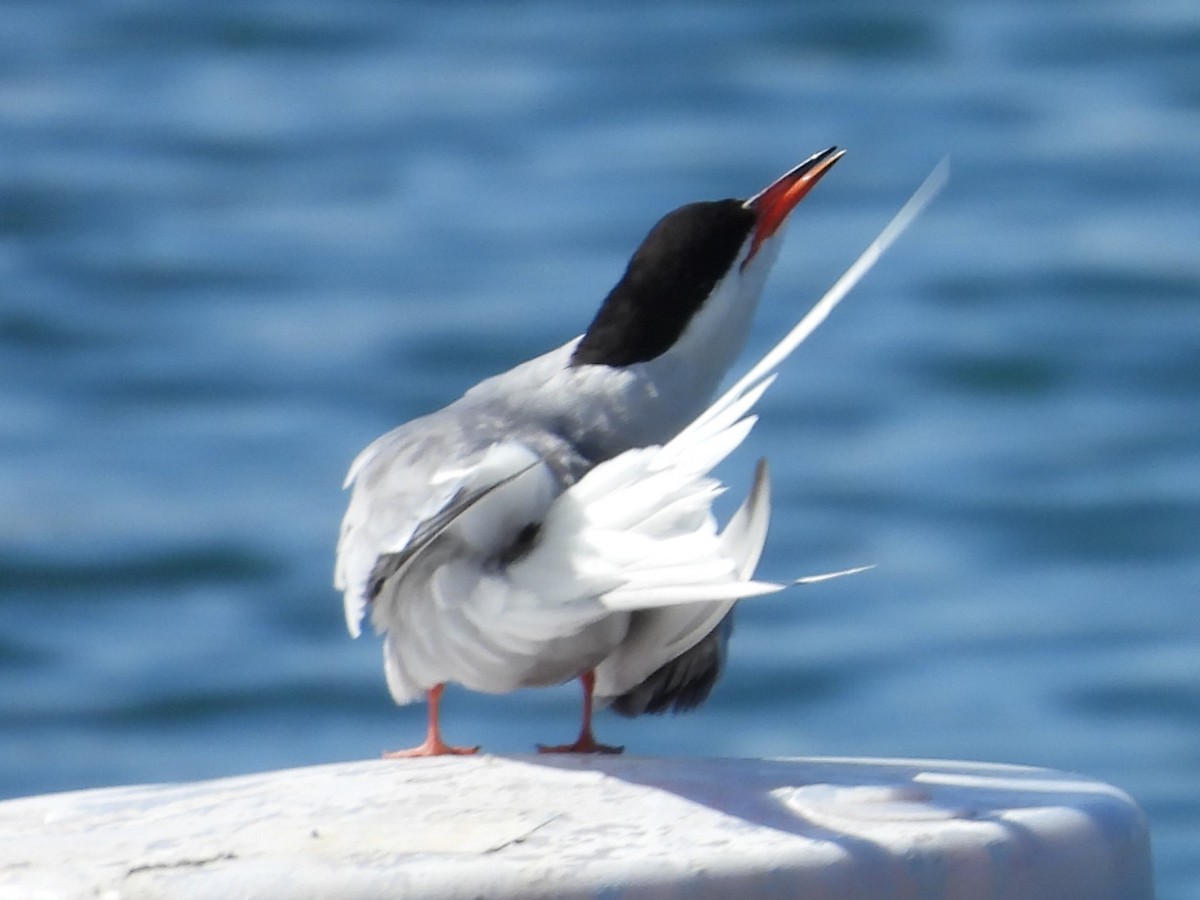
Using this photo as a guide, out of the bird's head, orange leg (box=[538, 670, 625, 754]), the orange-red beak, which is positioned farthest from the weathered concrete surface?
the orange-red beak

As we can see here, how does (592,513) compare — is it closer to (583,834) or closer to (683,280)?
(583,834)

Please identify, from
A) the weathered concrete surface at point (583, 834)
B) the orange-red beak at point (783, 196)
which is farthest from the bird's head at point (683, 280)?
the weathered concrete surface at point (583, 834)

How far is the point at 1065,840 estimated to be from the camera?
2.40 metres

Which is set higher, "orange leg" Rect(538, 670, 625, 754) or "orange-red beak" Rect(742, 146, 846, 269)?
"orange-red beak" Rect(742, 146, 846, 269)

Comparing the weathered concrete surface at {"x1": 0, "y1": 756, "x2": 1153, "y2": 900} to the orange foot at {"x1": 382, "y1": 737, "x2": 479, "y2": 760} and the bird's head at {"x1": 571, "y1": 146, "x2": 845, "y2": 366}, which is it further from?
the bird's head at {"x1": 571, "y1": 146, "x2": 845, "y2": 366}

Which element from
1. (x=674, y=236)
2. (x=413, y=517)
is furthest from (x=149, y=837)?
(x=674, y=236)

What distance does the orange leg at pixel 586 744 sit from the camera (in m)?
2.78

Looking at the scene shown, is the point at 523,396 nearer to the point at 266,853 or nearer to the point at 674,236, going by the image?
the point at 674,236

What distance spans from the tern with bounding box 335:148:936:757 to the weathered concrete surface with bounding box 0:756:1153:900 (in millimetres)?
200

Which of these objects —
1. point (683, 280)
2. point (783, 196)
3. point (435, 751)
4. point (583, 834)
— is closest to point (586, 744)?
point (435, 751)

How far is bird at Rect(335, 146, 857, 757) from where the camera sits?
8.22 ft

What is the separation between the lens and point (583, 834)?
7.39 ft

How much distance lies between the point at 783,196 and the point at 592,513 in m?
0.90

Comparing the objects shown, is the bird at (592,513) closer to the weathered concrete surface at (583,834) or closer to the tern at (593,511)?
the tern at (593,511)
